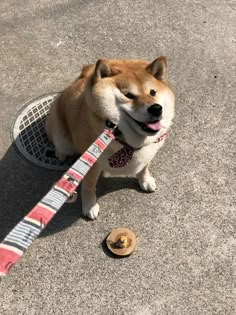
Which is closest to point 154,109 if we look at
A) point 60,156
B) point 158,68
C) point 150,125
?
point 150,125

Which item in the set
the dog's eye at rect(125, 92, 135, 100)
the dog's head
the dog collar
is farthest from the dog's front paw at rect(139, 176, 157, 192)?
the dog's eye at rect(125, 92, 135, 100)

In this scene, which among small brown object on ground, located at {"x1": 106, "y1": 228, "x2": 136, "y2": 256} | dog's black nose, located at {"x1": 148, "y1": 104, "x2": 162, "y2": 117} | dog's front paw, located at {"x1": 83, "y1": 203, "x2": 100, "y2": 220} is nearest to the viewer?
dog's black nose, located at {"x1": 148, "y1": 104, "x2": 162, "y2": 117}

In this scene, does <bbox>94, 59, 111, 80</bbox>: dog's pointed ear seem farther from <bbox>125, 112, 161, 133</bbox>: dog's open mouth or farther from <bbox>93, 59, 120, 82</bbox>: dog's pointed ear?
<bbox>125, 112, 161, 133</bbox>: dog's open mouth

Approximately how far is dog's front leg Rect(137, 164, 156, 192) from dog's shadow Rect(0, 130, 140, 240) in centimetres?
7

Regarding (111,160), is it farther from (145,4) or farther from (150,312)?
(145,4)

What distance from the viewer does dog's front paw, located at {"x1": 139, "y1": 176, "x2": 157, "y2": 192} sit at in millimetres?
2826

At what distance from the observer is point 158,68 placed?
7.45ft

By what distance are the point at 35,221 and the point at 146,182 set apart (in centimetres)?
151

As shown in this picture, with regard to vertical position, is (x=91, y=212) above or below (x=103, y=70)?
below

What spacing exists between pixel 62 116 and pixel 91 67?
0.37m

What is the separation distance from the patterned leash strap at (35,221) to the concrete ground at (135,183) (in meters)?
0.95

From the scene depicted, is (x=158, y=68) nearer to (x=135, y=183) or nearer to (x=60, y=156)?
(x=135, y=183)

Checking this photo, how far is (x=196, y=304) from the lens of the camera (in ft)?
7.84

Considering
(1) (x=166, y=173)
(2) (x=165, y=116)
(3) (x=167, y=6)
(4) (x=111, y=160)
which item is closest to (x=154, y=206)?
(1) (x=166, y=173)
